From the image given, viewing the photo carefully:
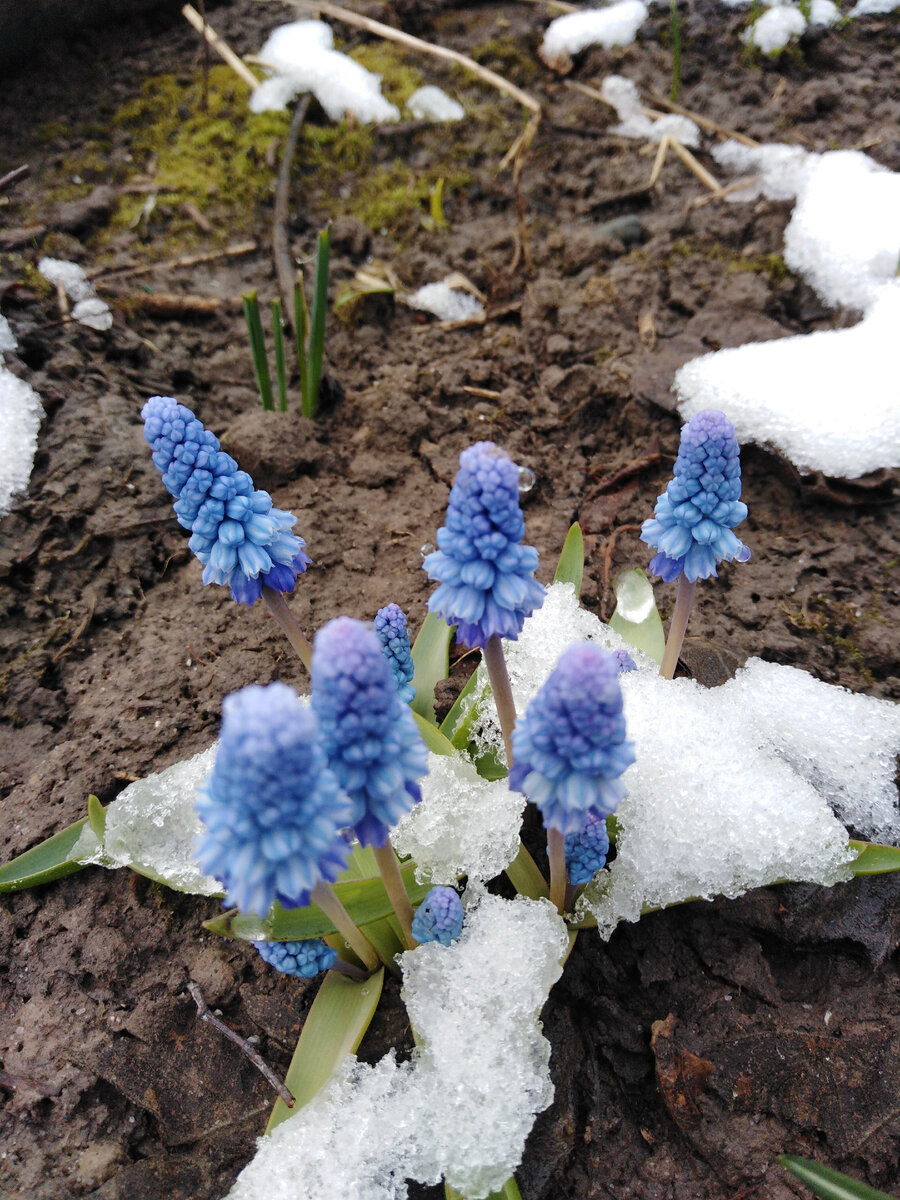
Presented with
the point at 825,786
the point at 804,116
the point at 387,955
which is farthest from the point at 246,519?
the point at 804,116

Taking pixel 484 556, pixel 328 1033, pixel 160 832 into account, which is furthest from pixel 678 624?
pixel 160 832

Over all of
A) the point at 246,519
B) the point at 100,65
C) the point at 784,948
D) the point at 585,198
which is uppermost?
the point at 100,65

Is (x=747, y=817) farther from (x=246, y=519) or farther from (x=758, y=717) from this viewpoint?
(x=246, y=519)

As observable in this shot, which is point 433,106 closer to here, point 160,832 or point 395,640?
point 395,640

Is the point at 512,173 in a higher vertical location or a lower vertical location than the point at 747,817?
higher

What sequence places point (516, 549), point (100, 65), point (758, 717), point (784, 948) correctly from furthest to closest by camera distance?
1. point (100, 65)
2. point (758, 717)
3. point (784, 948)
4. point (516, 549)

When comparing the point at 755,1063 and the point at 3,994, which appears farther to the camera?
the point at 3,994

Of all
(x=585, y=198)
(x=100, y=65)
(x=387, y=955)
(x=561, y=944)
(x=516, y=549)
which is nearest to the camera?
(x=516, y=549)
